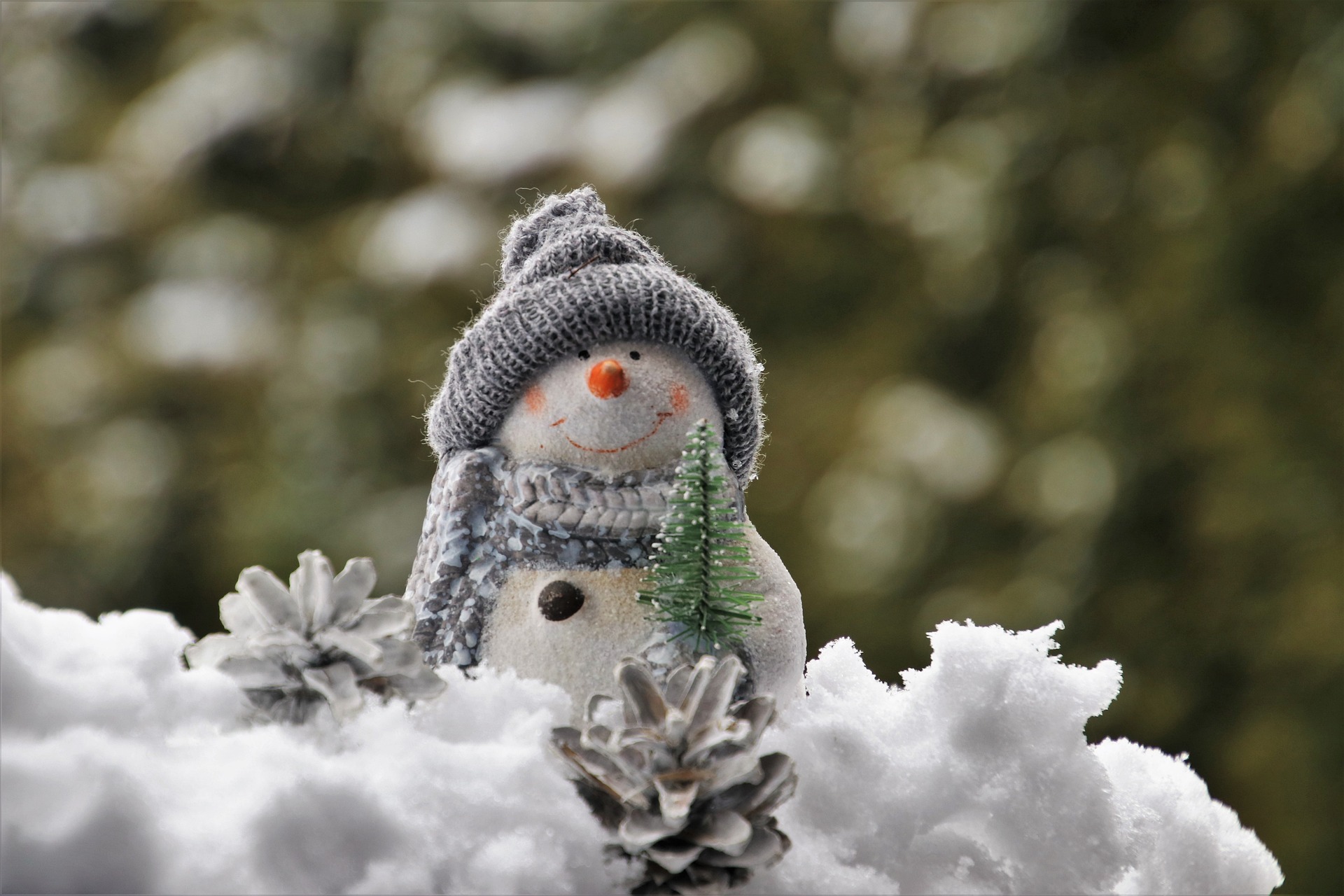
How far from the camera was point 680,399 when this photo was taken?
24.6 inches

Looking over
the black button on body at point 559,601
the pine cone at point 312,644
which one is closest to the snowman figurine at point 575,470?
the black button on body at point 559,601

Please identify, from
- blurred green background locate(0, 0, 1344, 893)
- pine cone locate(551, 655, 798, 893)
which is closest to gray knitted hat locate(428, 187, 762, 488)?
pine cone locate(551, 655, 798, 893)

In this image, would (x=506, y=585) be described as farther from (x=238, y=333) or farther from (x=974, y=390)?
(x=238, y=333)

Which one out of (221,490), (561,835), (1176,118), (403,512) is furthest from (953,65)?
(561,835)

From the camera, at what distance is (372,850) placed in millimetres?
388

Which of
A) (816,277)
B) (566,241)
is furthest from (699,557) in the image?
(816,277)

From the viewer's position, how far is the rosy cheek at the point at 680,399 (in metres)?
0.62

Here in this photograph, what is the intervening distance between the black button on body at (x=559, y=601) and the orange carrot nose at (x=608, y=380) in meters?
0.10

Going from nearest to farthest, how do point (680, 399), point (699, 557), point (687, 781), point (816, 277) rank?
point (687, 781)
point (699, 557)
point (680, 399)
point (816, 277)

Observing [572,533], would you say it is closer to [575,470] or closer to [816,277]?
[575,470]

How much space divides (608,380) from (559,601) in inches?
4.3

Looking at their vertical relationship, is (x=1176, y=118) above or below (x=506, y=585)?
above

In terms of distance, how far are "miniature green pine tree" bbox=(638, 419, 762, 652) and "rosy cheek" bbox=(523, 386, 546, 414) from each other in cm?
12

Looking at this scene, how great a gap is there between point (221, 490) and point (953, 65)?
1079mm
